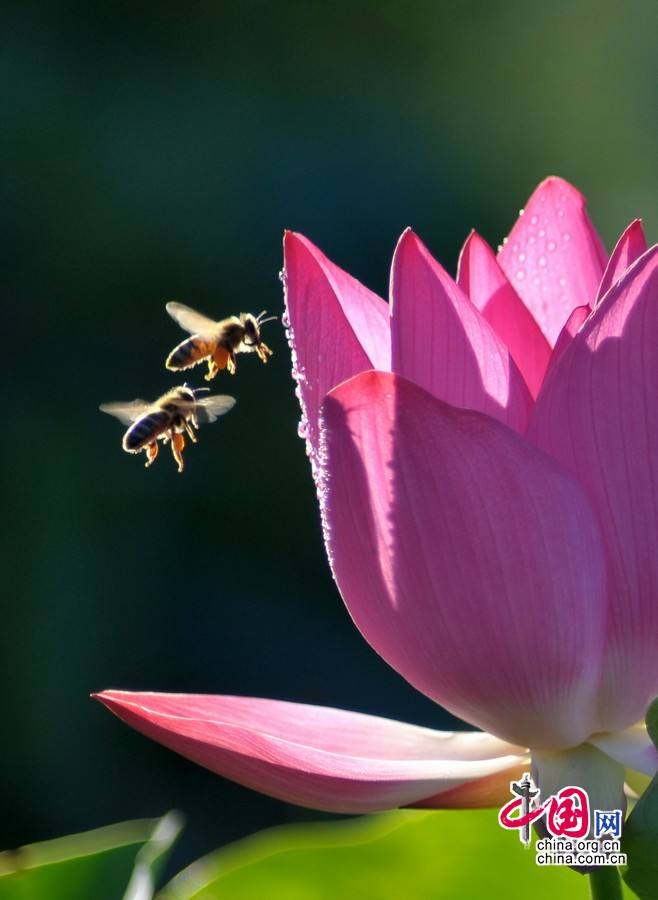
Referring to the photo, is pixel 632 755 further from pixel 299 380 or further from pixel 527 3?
pixel 527 3

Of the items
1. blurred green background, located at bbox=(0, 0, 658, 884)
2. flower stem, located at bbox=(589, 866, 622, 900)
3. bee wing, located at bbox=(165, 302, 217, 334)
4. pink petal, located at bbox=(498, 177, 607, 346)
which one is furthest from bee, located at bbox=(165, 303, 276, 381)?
blurred green background, located at bbox=(0, 0, 658, 884)

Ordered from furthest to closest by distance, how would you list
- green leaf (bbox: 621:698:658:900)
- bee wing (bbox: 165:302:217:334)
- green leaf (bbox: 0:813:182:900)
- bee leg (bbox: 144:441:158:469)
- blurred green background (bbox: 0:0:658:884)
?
blurred green background (bbox: 0:0:658:884), bee wing (bbox: 165:302:217:334), bee leg (bbox: 144:441:158:469), green leaf (bbox: 0:813:182:900), green leaf (bbox: 621:698:658:900)

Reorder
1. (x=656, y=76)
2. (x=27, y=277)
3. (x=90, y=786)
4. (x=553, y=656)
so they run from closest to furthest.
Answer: (x=553, y=656) → (x=90, y=786) → (x=27, y=277) → (x=656, y=76)

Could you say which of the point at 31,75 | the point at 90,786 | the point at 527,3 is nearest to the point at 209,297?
the point at 31,75

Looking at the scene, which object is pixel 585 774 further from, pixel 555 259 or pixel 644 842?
pixel 555 259

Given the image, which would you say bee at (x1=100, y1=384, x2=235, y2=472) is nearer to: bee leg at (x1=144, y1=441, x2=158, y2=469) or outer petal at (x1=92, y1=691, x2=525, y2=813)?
bee leg at (x1=144, y1=441, x2=158, y2=469)

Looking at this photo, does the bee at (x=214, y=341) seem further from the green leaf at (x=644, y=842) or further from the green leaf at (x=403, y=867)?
the green leaf at (x=644, y=842)

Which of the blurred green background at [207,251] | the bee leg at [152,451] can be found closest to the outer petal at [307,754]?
the bee leg at [152,451]

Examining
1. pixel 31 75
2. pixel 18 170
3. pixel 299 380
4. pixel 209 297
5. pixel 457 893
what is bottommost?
pixel 457 893
